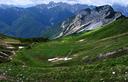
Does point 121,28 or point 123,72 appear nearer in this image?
point 123,72

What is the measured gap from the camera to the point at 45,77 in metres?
45.3

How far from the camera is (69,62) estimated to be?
78.2 meters

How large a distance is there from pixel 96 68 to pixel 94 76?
7.03m

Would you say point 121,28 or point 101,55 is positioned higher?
point 121,28

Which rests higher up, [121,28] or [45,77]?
[121,28]

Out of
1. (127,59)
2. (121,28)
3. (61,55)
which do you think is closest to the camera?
(127,59)

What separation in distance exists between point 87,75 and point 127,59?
11640mm

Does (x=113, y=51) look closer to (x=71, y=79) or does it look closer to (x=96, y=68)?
(x=96, y=68)

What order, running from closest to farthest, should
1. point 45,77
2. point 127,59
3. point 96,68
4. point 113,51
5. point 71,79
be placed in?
point 71,79 → point 45,77 → point 96,68 → point 127,59 → point 113,51

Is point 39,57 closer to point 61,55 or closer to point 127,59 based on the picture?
point 61,55

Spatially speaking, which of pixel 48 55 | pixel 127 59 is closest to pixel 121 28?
pixel 48 55

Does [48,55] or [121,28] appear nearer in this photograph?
[48,55]

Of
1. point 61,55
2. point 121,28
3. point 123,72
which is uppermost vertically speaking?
point 121,28

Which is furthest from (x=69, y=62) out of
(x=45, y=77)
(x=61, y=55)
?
(x=45, y=77)
